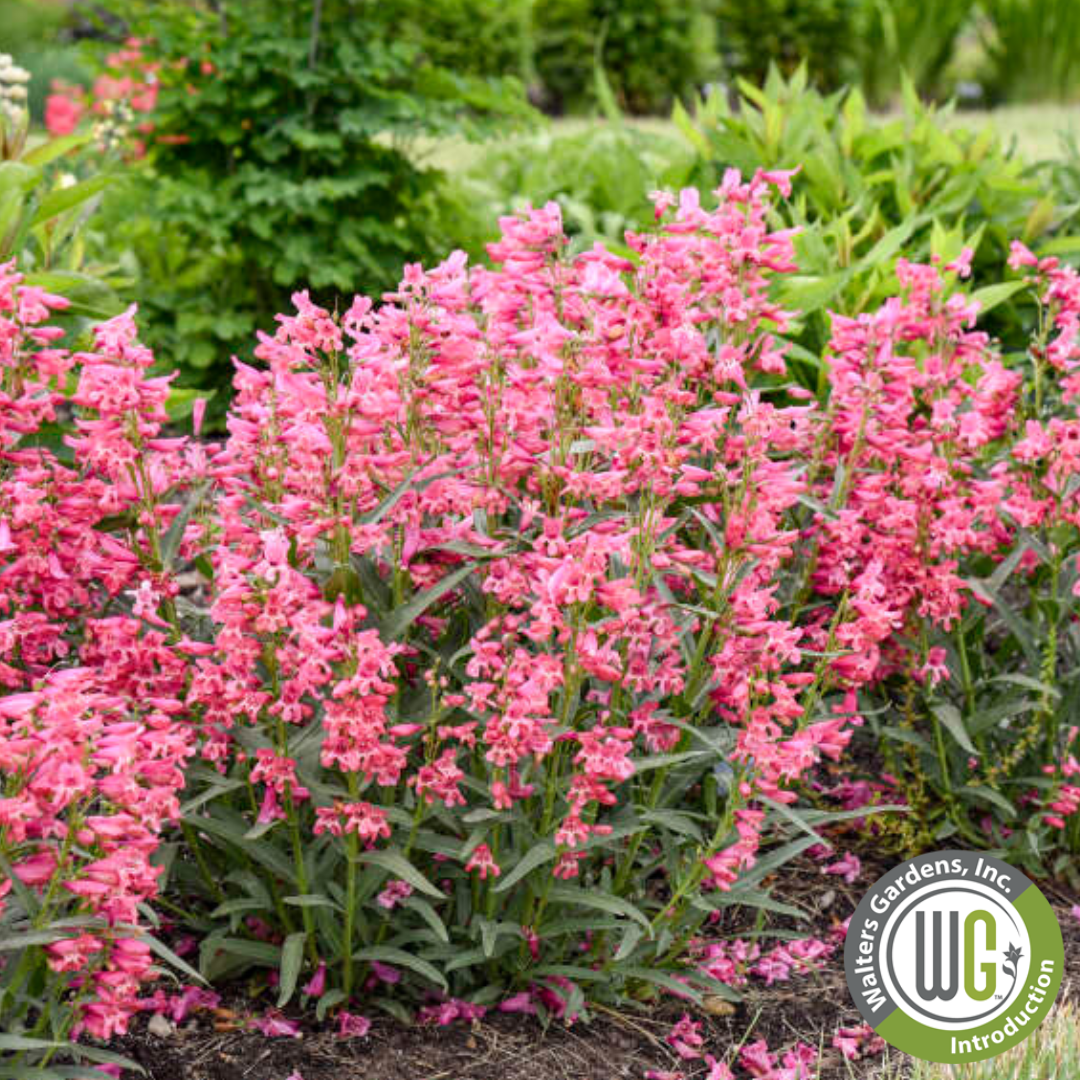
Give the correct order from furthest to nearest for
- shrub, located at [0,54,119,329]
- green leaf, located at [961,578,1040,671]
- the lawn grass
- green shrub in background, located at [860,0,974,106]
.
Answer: green shrub in background, located at [860,0,974,106]
the lawn grass
shrub, located at [0,54,119,329]
green leaf, located at [961,578,1040,671]

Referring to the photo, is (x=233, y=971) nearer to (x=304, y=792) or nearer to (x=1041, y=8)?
(x=304, y=792)

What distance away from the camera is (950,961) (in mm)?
2756

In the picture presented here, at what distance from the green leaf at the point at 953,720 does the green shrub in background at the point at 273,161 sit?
8.88ft

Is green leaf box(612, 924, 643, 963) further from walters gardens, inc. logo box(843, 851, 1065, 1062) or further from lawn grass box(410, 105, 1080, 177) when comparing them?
lawn grass box(410, 105, 1080, 177)

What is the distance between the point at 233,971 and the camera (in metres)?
2.88

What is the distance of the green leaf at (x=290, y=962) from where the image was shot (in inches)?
99.7

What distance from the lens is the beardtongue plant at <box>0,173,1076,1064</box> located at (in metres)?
2.32

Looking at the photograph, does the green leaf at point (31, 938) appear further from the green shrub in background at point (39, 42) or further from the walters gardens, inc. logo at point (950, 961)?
the green shrub in background at point (39, 42)

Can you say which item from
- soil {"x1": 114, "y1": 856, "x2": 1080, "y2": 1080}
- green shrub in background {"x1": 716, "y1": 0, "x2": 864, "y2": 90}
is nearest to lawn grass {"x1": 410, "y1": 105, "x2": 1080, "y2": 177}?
green shrub in background {"x1": 716, "y1": 0, "x2": 864, "y2": 90}

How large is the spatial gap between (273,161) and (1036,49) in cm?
1160

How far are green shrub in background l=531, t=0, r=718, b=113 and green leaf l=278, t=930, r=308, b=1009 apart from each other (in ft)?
38.8

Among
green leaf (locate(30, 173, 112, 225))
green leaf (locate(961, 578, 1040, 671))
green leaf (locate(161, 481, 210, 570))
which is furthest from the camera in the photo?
green leaf (locate(30, 173, 112, 225))

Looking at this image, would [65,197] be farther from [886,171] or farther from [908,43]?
[908,43]

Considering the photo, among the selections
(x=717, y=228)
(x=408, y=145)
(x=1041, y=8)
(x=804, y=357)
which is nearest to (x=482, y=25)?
(x=1041, y=8)
